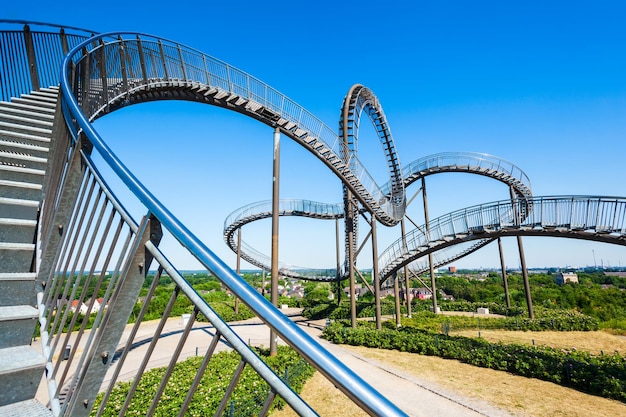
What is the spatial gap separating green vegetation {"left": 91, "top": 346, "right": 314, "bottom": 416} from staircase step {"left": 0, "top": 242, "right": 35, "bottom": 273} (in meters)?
4.10

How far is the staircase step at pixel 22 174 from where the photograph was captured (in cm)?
296

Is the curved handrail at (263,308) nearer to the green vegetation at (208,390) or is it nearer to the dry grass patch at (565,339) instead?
the green vegetation at (208,390)

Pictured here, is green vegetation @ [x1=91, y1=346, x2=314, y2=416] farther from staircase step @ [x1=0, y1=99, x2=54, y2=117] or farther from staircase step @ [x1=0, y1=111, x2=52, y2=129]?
staircase step @ [x1=0, y1=99, x2=54, y2=117]

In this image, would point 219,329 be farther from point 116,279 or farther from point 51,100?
point 51,100

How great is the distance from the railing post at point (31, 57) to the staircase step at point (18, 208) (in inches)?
200

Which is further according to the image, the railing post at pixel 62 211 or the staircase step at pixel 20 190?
the staircase step at pixel 20 190

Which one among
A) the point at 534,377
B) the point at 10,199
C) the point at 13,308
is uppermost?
the point at 10,199

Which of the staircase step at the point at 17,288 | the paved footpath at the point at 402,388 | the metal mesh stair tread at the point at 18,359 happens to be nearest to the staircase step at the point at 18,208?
the staircase step at the point at 17,288

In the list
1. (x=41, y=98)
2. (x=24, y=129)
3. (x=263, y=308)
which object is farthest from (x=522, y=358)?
(x=41, y=98)

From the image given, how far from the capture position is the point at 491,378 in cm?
966

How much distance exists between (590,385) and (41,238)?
1285 centimetres

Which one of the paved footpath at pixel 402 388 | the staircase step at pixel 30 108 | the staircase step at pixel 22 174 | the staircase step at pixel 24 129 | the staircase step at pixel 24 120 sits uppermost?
the staircase step at pixel 30 108

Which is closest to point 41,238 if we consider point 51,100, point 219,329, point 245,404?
point 219,329

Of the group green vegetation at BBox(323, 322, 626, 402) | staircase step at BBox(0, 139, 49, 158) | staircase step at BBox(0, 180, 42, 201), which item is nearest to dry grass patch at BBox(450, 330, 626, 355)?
green vegetation at BBox(323, 322, 626, 402)
